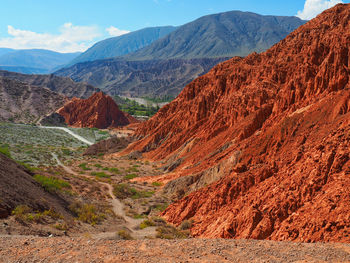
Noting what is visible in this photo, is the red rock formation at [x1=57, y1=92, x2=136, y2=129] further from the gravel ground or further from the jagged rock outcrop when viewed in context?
the gravel ground

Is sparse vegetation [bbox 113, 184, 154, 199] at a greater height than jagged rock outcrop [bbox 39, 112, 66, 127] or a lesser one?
lesser

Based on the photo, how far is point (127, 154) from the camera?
173 ft

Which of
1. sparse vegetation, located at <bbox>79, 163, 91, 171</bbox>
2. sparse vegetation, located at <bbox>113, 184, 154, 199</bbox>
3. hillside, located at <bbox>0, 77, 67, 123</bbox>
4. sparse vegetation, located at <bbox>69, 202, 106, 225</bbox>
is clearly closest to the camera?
sparse vegetation, located at <bbox>69, 202, 106, 225</bbox>

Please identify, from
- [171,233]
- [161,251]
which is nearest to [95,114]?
[171,233]

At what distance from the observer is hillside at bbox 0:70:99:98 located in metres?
168

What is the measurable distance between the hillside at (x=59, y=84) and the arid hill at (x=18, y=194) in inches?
5988

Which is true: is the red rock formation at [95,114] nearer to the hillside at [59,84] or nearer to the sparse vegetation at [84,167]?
the sparse vegetation at [84,167]

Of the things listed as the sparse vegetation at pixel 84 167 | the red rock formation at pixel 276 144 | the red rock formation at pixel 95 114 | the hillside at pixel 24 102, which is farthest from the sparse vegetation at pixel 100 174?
the hillside at pixel 24 102

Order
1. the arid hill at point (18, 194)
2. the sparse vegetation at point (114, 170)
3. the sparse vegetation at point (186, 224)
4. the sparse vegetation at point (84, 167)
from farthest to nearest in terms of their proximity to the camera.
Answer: the sparse vegetation at point (84, 167), the sparse vegetation at point (114, 170), the sparse vegetation at point (186, 224), the arid hill at point (18, 194)

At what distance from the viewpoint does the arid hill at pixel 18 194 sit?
13815 millimetres

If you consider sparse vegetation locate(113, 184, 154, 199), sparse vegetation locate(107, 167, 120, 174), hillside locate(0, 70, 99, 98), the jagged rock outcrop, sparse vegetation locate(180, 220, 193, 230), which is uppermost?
hillside locate(0, 70, 99, 98)

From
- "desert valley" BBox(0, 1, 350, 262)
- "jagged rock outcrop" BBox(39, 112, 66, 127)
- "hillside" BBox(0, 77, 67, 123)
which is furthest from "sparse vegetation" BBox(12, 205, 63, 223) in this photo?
"hillside" BBox(0, 77, 67, 123)

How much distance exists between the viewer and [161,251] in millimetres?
10328

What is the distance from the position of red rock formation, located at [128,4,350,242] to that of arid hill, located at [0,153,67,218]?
920 centimetres
